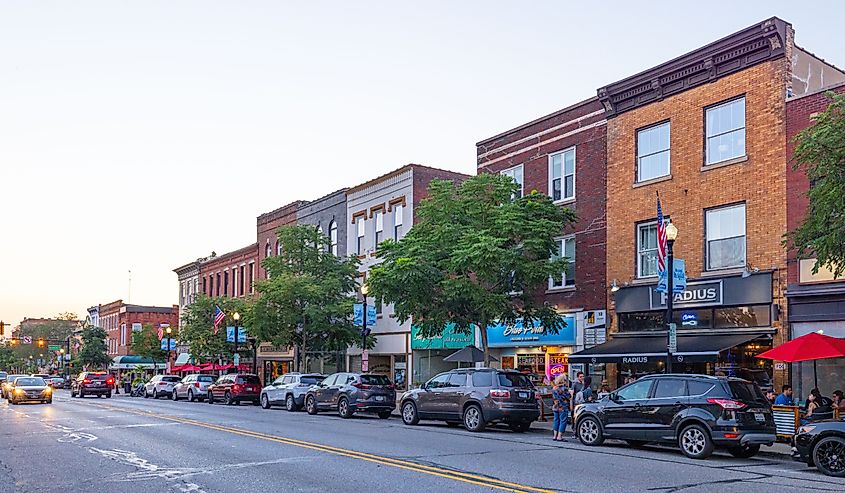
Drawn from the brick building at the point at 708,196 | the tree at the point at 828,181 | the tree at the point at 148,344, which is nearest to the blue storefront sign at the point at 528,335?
the brick building at the point at 708,196

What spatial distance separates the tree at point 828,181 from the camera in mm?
15719

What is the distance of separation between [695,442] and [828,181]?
5.37m

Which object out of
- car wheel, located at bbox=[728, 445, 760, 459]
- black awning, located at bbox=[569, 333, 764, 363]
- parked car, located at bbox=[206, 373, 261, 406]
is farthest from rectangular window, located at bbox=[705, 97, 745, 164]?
parked car, located at bbox=[206, 373, 261, 406]

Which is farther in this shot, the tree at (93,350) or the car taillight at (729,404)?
the tree at (93,350)

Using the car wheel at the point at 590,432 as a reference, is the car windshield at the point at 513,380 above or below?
above

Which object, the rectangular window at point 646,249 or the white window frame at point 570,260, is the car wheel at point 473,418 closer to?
the rectangular window at point 646,249

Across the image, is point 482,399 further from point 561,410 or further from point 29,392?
point 29,392

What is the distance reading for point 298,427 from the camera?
74.1 feet

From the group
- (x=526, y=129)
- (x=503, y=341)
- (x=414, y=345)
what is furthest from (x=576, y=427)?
(x=414, y=345)

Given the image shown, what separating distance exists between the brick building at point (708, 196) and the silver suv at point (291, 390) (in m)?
11.6

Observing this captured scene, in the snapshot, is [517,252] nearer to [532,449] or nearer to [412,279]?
[412,279]

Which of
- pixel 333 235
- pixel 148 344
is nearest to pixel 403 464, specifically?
pixel 333 235

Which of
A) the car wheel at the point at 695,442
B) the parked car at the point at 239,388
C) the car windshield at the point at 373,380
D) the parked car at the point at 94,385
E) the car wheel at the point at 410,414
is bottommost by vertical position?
the parked car at the point at 94,385

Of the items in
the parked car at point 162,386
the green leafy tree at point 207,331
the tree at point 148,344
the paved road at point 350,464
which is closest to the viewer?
the paved road at point 350,464
